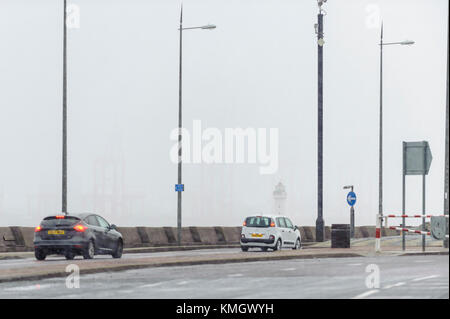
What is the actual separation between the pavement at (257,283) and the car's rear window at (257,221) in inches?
499

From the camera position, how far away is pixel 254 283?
19078mm

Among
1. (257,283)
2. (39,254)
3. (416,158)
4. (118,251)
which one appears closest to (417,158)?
(416,158)

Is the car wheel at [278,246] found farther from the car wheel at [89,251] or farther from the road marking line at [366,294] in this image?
the road marking line at [366,294]

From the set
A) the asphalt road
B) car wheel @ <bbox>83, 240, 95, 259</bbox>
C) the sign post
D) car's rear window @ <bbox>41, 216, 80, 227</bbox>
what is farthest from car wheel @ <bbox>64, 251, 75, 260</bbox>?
the sign post

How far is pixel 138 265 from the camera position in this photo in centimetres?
2509

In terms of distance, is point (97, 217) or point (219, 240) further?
point (219, 240)

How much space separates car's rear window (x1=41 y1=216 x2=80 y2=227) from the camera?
30469 mm

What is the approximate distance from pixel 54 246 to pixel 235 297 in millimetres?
15414

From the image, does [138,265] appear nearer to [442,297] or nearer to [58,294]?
[58,294]

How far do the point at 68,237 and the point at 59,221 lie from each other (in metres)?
0.68
